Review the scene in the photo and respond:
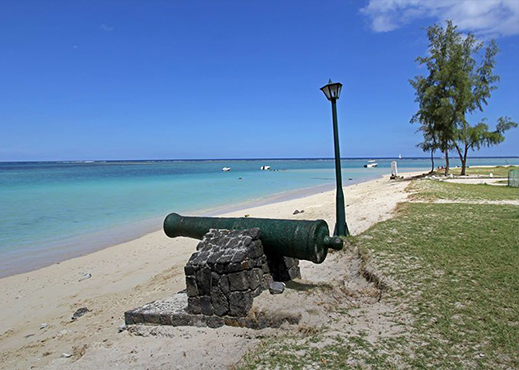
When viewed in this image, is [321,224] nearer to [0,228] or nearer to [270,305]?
[270,305]

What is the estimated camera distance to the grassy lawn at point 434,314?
3359mm

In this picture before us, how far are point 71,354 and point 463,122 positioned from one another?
28.4m

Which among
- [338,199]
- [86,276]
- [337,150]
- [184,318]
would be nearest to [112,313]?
[184,318]

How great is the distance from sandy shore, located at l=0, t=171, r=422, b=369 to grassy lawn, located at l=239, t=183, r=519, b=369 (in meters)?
0.56

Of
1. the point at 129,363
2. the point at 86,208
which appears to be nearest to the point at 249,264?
the point at 129,363

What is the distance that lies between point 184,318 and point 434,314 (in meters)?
2.89

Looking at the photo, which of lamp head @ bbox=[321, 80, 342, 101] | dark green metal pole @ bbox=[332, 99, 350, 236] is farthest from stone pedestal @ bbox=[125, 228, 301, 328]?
lamp head @ bbox=[321, 80, 342, 101]

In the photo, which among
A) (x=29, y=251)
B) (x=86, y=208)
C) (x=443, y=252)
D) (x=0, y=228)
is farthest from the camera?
(x=86, y=208)

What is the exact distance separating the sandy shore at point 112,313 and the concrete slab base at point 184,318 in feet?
0.34

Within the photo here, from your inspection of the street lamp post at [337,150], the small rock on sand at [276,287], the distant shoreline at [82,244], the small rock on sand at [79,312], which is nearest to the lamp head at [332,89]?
the street lamp post at [337,150]

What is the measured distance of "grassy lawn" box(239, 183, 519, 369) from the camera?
3.36 metres

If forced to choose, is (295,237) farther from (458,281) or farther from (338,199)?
(338,199)

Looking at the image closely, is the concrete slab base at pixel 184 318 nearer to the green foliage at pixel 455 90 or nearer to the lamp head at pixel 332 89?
the lamp head at pixel 332 89

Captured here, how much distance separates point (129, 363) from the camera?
3.90m
